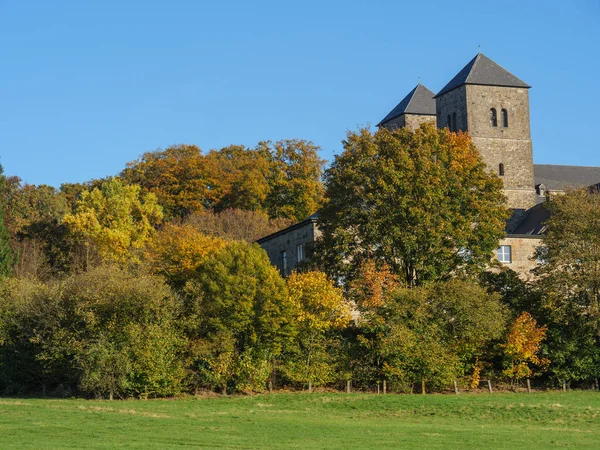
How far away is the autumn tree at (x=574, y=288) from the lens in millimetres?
41656

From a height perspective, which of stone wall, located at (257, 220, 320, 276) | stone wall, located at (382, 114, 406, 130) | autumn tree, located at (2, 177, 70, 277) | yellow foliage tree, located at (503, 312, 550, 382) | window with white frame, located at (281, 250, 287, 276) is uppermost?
stone wall, located at (382, 114, 406, 130)

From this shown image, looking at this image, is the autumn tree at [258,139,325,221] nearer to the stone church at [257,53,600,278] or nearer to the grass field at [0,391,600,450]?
the stone church at [257,53,600,278]

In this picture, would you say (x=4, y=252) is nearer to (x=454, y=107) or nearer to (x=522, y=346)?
(x=522, y=346)

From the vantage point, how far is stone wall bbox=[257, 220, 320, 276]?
49062 millimetres

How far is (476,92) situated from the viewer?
246ft

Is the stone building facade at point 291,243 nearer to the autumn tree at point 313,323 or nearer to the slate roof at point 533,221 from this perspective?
the autumn tree at point 313,323

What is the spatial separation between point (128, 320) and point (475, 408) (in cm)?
1359

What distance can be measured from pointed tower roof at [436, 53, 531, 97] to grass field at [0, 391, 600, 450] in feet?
135

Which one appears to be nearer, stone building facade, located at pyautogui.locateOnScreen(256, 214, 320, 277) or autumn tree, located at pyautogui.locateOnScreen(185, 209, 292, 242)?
stone building facade, located at pyautogui.locateOnScreen(256, 214, 320, 277)

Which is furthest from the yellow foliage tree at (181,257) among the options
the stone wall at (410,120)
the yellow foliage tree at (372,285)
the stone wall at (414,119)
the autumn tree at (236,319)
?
the stone wall at (414,119)

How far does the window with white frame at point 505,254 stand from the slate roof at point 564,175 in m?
31.2

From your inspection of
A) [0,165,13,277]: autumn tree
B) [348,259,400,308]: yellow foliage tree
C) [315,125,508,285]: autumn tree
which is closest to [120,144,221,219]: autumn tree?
[0,165,13,277]: autumn tree

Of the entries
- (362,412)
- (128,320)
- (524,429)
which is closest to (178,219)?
(128,320)

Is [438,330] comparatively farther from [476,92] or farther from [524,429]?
[476,92]
